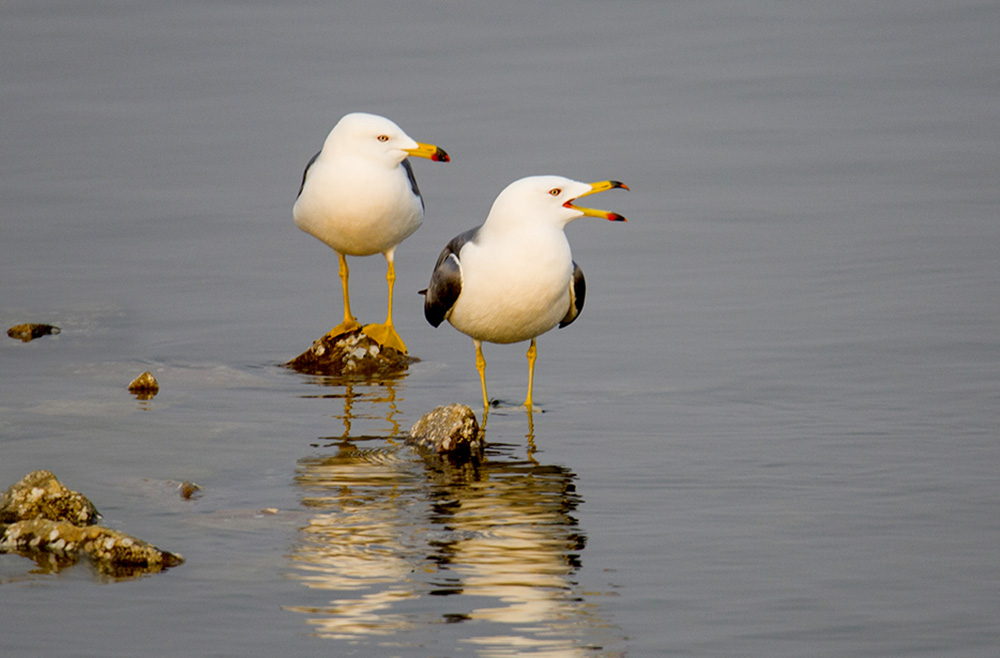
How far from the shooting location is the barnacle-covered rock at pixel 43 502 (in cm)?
814

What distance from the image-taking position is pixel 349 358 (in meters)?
12.5

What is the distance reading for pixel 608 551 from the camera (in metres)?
8.06

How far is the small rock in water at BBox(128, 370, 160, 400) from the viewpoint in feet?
38.3

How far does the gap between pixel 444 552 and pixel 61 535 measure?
188cm

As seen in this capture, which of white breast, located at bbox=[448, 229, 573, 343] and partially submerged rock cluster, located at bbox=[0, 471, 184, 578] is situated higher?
white breast, located at bbox=[448, 229, 573, 343]

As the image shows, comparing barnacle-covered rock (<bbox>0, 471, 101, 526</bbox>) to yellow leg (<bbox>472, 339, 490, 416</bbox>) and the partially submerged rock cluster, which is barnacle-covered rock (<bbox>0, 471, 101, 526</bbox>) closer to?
the partially submerged rock cluster

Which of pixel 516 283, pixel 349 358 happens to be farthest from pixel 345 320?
pixel 516 283

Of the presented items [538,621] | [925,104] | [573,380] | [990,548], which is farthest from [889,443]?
[925,104]

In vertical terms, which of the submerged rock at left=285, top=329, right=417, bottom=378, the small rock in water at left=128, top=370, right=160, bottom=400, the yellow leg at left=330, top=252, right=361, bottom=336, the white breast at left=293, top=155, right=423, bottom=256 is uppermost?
the white breast at left=293, top=155, right=423, bottom=256

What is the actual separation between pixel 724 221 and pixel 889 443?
8.00m

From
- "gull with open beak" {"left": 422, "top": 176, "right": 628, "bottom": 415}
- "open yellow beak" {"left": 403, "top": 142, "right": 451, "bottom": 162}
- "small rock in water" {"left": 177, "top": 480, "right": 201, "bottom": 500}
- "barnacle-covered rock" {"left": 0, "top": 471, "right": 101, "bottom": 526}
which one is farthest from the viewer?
"open yellow beak" {"left": 403, "top": 142, "right": 451, "bottom": 162}

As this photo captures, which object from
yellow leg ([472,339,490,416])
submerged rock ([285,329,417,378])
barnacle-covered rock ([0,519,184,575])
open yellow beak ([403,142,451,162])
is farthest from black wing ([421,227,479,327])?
barnacle-covered rock ([0,519,184,575])

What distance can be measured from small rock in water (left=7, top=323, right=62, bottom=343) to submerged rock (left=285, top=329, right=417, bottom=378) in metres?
2.59

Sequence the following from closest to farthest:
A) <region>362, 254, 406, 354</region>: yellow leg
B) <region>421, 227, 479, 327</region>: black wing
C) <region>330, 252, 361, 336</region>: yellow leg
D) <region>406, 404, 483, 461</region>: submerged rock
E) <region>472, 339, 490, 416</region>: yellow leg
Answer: <region>406, 404, 483, 461</region>: submerged rock, <region>421, 227, 479, 327</region>: black wing, <region>472, 339, 490, 416</region>: yellow leg, <region>362, 254, 406, 354</region>: yellow leg, <region>330, 252, 361, 336</region>: yellow leg
